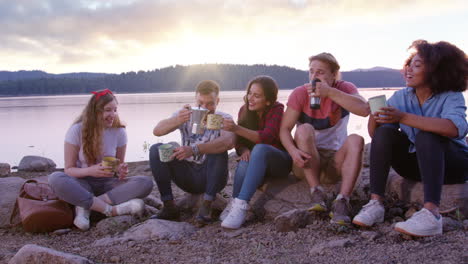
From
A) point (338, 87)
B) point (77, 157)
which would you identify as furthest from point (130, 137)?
point (338, 87)

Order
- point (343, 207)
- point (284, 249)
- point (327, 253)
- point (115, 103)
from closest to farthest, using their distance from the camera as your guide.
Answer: point (327, 253) → point (284, 249) → point (343, 207) → point (115, 103)

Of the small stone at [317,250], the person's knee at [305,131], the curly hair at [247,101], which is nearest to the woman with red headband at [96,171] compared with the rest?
the curly hair at [247,101]

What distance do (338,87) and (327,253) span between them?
146 centimetres

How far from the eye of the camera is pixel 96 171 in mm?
3805

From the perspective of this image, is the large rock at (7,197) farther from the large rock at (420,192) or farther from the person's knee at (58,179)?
the large rock at (420,192)

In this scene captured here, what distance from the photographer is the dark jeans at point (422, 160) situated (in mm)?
2889

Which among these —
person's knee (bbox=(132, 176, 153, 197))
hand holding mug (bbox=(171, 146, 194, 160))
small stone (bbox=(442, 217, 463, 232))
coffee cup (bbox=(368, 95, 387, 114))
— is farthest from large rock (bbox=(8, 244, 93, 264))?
small stone (bbox=(442, 217, 463, 232))

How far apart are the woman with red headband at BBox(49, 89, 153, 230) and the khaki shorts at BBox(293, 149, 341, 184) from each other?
1.59m

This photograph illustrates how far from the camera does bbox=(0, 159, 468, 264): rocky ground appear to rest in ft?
8.84

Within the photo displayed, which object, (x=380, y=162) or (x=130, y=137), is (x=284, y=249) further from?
(x=130, y=137)

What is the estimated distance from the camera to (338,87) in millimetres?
3650

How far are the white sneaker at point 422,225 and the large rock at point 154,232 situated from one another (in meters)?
1.63

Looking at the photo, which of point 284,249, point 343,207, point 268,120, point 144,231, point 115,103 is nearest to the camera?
point 284,249

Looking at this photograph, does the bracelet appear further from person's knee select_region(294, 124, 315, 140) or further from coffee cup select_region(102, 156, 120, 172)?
person's knee select_region(294, 124, 315, 140)
